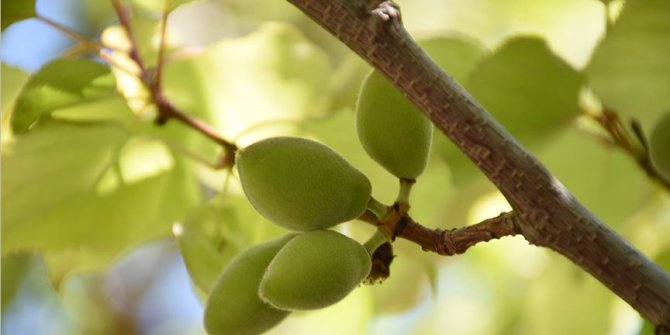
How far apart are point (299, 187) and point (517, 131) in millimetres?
315

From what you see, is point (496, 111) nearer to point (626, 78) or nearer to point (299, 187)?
point (626, 78)

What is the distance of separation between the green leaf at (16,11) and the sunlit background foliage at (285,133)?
2 centimetres

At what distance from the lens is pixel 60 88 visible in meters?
0.75

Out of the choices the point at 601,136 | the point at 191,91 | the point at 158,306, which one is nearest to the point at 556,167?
the point at 601,136

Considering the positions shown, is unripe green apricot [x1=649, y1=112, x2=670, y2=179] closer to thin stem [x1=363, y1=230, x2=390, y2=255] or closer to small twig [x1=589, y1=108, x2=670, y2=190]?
small twig [x1=589, y1=108, x2=670, y2=190]

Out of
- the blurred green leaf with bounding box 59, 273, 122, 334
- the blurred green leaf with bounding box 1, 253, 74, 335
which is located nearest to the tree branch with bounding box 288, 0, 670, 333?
the blurred green leaf with bounding box 1, 253, 74, 335

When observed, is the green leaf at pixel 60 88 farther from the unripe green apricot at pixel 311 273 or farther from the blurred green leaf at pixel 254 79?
the unripe green apricot at pixel 311 273

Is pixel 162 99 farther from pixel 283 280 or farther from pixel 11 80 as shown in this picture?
pixel 283 280

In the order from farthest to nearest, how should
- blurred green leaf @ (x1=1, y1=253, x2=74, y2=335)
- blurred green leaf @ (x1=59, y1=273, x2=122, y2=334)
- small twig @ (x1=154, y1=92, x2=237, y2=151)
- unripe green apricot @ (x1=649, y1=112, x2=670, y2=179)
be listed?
1. blurred green leaf @ (x1=59, y1=273, x2=122, y2=334)
2. blurred green leaf @ (x1=1, y1=253, x2=74, y2=335)
3. small twig @ (x1=154, y1=92, x2=237, y2=151)
4. unripe green apricot @ (x1=649, y1=112, x2=670, y2=179)

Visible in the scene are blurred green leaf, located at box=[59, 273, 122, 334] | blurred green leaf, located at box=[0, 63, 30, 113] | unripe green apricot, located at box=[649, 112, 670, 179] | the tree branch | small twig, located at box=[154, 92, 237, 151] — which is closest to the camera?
the tree branch

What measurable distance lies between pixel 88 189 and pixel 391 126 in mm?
373

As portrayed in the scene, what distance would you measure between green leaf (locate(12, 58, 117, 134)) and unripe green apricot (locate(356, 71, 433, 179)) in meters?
0.26

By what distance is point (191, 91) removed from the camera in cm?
96

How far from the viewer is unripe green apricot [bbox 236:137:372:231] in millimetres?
574
